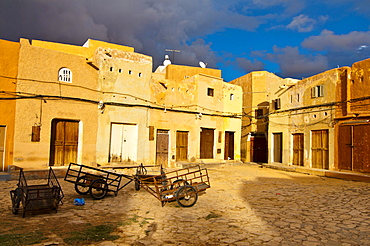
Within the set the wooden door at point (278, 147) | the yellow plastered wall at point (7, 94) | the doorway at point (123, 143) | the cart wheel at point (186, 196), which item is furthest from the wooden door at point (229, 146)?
the yellow plastered wall at point (7, 94)

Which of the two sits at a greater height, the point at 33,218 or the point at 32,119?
the point at 32,119

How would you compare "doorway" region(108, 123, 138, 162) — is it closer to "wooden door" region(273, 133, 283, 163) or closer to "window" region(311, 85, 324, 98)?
"wooden door" region(273, 133, 283, 163)

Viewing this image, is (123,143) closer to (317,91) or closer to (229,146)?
(229,146)

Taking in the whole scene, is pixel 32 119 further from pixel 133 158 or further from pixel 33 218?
pixel 33 218

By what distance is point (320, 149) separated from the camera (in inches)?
647

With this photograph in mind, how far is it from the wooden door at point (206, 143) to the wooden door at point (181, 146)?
4.38 ft

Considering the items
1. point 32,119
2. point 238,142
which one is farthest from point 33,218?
point 238,142

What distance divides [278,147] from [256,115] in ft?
21.5

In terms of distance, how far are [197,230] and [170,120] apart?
41.2 ft

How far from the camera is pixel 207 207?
25.9 ft

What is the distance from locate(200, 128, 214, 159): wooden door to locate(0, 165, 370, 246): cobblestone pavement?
9515 millimetres

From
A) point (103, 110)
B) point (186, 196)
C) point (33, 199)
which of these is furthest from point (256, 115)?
point (33, 199)

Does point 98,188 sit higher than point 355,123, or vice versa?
point 355,123

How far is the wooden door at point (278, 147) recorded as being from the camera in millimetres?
19984
